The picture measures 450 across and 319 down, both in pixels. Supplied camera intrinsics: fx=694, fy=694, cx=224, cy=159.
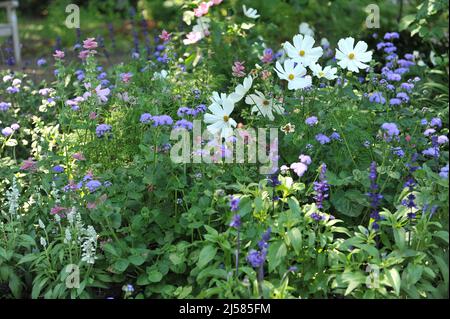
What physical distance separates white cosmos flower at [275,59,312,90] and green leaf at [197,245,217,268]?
0.87 metres

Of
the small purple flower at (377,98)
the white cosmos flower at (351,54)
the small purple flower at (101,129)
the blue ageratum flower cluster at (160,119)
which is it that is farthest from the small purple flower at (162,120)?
the small purple flower at (377,98)

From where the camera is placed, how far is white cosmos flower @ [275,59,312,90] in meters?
3.08

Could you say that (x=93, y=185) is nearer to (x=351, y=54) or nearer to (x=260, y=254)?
(x=260, y=254)

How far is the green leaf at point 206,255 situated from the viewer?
2.53 metres

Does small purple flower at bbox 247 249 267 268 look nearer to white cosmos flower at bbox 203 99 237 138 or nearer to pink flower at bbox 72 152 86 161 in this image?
white cosmos flower at bbox 203 99 237 138

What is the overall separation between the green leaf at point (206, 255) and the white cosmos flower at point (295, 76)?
34.4 inches

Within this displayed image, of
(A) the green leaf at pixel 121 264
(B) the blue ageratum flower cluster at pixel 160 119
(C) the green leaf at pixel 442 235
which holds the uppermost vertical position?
(B) the blue ageratum flower cluster at pixel 160 119

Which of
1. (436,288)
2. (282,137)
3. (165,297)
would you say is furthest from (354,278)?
(282,137)

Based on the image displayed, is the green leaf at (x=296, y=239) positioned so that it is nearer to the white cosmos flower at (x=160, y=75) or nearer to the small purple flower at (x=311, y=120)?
the small purple flower at (x=311, y=120)

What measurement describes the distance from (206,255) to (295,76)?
3.29ft

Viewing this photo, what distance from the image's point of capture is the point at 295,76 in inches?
123

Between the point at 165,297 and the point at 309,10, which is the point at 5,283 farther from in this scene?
the point at 309,10

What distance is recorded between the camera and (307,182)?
124 inches

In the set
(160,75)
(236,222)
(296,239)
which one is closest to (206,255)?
(236,222)
